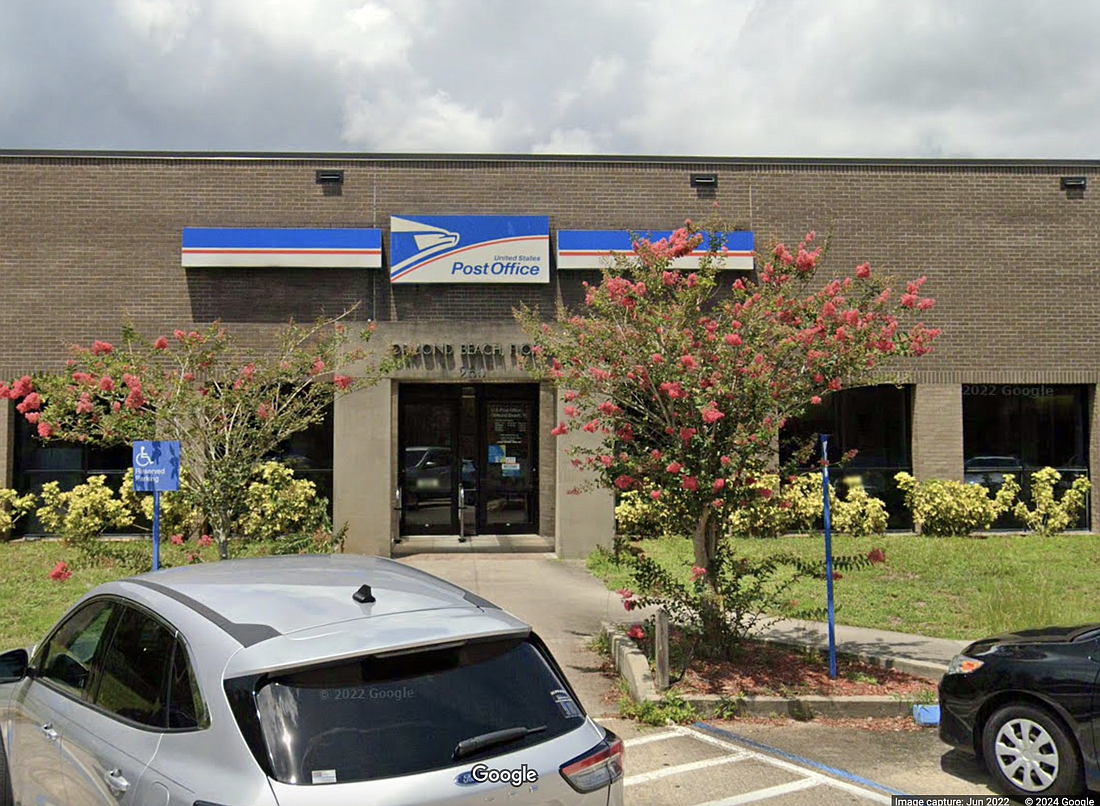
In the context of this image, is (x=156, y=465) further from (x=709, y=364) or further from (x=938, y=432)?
(x=938, y=432)

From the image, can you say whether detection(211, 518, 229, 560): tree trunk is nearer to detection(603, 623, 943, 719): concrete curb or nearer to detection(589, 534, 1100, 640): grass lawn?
detection(589, 534, 1100, 640): grass lawn

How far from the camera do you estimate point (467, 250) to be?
16.6 meters

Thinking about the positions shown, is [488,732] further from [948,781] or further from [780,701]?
[780,701]

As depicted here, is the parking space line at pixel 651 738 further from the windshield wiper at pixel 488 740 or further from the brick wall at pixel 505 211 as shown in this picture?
the brick wall at pixel 505 211

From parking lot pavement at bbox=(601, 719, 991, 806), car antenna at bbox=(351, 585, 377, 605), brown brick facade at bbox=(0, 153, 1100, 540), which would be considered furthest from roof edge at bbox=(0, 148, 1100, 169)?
car antenna at bbox=(351, 585, 377, 605)

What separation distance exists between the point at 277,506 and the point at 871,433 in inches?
424

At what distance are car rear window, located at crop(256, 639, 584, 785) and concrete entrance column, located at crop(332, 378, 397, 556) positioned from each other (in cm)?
1238

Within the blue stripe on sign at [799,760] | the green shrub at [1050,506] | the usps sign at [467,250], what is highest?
the usps sign at [467,250]

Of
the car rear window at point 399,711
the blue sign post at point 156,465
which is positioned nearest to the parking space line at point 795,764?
the car rear window at point 399,711

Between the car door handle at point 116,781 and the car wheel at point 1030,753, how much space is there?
512cm

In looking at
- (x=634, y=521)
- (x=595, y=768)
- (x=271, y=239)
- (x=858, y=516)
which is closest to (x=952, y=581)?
(x=858, y=516)

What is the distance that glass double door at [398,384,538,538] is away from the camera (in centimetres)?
1733

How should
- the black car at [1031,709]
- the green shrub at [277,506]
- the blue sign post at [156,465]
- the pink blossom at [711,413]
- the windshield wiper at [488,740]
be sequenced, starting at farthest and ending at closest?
the green shrub at [277,506], the blue sign post at [156,465], the pink blossom at [711,413], the black car at [1031,709], the windshield wiper at [488,740]

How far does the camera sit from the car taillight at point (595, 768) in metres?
3.10
